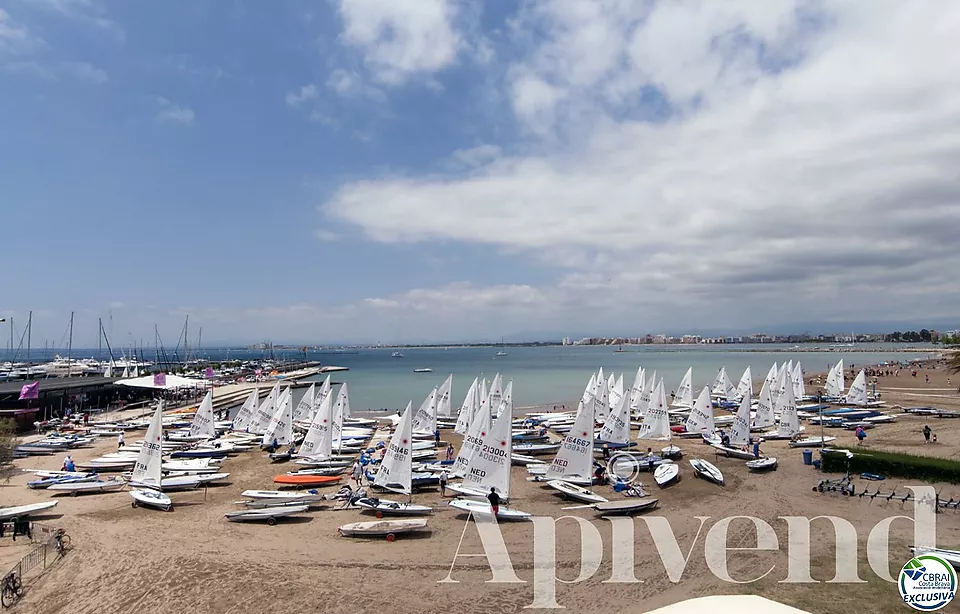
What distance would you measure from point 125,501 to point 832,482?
30.9m

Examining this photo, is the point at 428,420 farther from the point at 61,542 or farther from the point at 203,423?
the point at 61,542

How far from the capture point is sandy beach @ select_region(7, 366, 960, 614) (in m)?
13.5

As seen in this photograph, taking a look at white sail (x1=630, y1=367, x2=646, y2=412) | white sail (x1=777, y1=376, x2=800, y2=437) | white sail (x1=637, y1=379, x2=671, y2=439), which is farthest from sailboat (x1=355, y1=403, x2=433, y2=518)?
white sail (x1=630, y1=367, x2=646, y2=412)

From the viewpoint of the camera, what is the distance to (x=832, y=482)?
76.1ft

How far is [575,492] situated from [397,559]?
9016 mm

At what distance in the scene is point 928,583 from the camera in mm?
11258

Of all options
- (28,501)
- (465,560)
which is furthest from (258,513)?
(28,501)

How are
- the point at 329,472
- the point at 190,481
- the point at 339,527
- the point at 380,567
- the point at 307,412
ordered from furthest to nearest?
the point at 307,412, the point at 329,472, the point at 190,481, the point at 339,527, the point at 380,567

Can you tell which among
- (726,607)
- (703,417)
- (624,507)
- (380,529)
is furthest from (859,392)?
(726,607)

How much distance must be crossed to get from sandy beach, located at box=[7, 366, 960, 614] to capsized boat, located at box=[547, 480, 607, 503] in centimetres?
50

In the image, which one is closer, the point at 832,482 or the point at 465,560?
the point at 465,560

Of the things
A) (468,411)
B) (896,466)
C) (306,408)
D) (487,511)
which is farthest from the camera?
(306,408)

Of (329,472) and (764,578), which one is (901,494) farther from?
(329,472)

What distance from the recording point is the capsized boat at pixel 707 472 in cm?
2464
